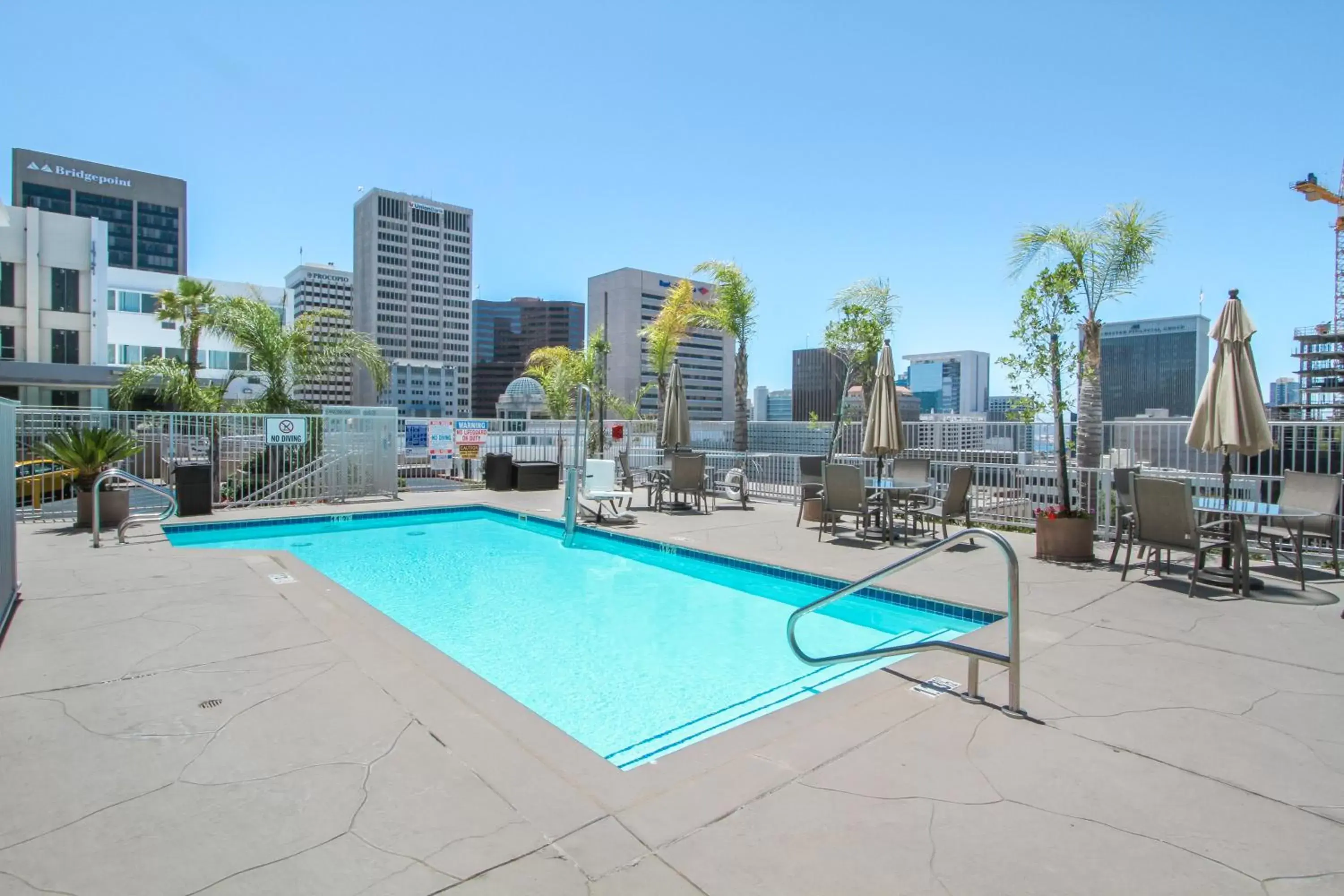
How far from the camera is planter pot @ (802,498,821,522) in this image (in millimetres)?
9617

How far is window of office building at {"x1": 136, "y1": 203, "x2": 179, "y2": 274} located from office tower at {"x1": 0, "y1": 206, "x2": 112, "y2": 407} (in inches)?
3949

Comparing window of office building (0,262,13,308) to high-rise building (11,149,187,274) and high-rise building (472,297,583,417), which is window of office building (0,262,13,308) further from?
high-rise building (472,297,583,417)

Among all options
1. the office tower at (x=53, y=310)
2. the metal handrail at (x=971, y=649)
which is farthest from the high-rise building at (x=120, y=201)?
the metal handrail at (x=971, y=649)

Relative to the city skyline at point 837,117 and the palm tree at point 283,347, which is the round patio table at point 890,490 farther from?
the palm tree at point 283,347

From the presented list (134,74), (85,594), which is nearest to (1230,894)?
(85,594)

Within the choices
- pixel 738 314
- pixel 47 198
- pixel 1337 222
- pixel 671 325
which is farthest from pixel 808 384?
pixel 47 198

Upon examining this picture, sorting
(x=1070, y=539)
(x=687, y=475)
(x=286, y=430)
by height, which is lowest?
(x=1070, y=539)

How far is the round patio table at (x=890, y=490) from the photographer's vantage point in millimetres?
8242

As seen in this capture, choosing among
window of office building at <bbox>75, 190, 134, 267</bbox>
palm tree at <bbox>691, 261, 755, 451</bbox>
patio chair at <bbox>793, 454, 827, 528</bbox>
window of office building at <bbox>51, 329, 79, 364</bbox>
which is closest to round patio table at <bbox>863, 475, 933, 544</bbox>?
patio chair at <bbox>793, 454, 827, 528</bbox>

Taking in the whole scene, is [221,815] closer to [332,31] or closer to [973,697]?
[973,697]

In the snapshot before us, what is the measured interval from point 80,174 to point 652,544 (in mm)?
145500

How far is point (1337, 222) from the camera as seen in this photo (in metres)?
104

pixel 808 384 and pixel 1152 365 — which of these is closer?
pixel 1152 365

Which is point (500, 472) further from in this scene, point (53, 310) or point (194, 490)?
point (53, 310)
